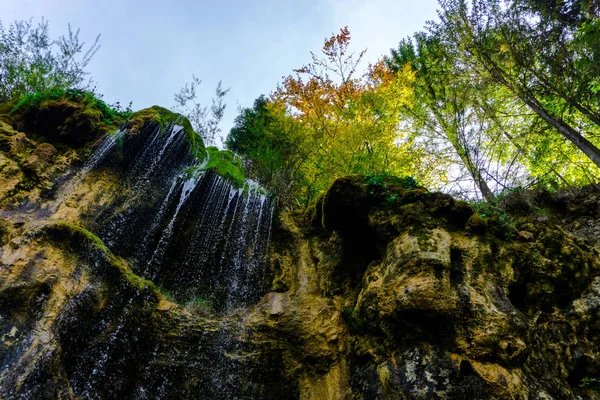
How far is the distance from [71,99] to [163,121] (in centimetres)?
282

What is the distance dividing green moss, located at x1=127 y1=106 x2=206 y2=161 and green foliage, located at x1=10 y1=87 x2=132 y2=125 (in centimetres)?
110

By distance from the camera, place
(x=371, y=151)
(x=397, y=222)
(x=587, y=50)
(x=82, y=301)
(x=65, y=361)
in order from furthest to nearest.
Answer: (x=371, y=151)
(x=587, y=50)
(x=397, y=222)
(x=82, y=301)
(x=65, y=361)

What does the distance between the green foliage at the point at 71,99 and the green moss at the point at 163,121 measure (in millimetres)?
1105

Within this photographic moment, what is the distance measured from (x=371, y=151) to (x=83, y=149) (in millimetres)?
8985

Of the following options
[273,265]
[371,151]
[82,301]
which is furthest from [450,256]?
[82,301]

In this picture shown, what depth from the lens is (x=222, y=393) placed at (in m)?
5.90

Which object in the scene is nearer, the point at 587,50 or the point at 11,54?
the point at 587,50

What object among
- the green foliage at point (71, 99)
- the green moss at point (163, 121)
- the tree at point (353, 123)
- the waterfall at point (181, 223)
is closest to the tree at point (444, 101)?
the tree at point (353, 123)

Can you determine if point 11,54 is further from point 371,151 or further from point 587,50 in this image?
point 587,50

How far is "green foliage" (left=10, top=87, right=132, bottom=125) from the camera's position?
954cm

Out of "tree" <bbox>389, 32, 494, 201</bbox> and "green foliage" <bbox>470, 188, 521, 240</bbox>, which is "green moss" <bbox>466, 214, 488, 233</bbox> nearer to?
"green foliage" <bbox>470, 188, 521, 240</bbox>

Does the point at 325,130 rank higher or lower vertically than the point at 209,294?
higher

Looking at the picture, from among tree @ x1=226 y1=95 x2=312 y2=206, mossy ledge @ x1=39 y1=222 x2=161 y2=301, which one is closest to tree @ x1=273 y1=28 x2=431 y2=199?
tree @ x1=226 y1=95 x2=312 y2=206

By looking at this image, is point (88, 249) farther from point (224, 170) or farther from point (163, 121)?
point (163, 121)
